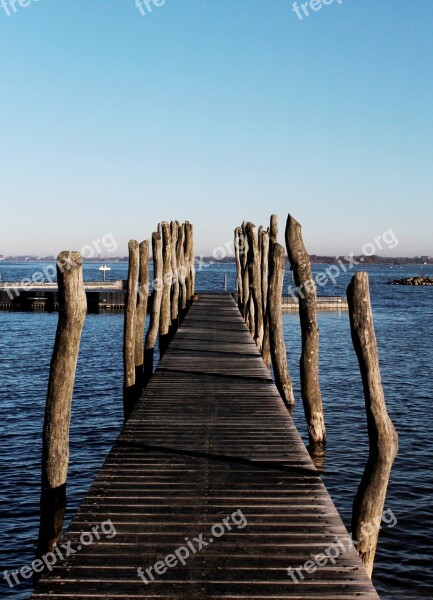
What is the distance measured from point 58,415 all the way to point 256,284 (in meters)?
14.2

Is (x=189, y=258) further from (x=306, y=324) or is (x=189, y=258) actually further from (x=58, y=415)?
(x=58, y=415)

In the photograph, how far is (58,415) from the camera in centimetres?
656

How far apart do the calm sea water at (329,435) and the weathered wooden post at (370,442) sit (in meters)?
1.33

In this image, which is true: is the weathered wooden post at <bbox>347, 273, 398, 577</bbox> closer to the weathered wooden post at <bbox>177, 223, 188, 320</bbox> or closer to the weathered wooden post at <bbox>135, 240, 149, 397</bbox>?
the weathered wooden post at <bbox>135, 240, 149, 397</bbox>

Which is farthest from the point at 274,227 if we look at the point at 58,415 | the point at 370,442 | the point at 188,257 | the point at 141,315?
the point at 58,415

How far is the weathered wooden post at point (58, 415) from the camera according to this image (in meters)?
6.43

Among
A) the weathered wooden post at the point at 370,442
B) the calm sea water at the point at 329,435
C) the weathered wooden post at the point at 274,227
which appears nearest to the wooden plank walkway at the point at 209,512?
Answer: the weathered wooden post at the point at 370,442

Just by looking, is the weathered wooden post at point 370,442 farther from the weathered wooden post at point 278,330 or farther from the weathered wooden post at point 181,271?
the weathered wooden post at point 181,271

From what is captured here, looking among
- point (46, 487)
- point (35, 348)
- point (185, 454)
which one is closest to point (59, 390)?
point (46, 487)

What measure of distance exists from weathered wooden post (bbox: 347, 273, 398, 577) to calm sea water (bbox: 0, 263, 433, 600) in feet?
4.35

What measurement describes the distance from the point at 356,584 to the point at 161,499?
1868 mm

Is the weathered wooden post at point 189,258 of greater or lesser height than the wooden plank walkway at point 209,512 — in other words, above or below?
above

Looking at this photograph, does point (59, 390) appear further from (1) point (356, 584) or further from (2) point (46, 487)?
(1) point (356, 584)

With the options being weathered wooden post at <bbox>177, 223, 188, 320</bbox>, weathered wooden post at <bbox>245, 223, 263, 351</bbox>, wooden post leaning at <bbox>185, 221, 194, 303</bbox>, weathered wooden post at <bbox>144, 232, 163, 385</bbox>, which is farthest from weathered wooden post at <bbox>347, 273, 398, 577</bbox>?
wooden post leaning at <bbox>185, 221, 194, 303</bbox>
